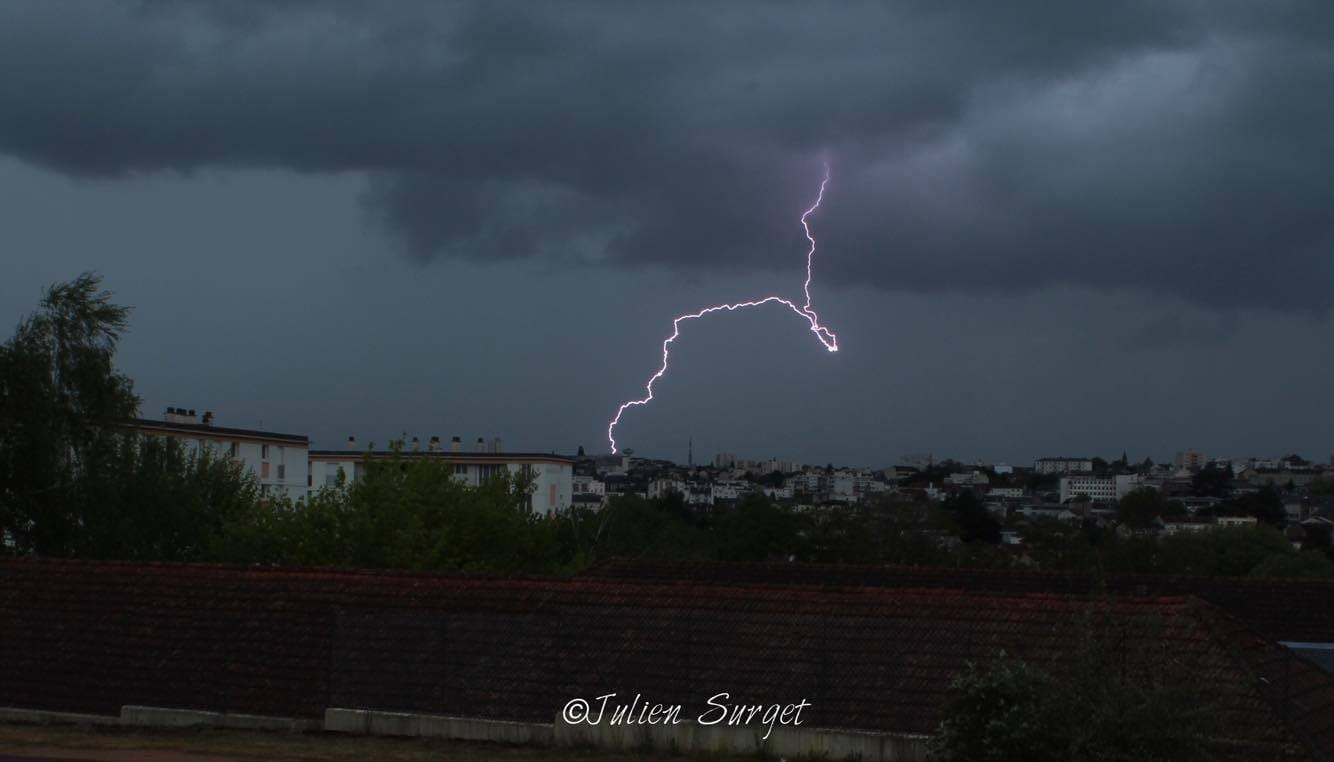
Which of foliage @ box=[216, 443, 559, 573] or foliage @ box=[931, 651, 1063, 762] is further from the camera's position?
foliage @ box=[216, 443, 559, 573]

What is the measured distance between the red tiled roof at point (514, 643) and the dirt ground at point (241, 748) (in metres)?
0.66

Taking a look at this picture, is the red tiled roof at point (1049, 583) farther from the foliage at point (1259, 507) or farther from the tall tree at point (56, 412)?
the foliage at point (1259, 507)

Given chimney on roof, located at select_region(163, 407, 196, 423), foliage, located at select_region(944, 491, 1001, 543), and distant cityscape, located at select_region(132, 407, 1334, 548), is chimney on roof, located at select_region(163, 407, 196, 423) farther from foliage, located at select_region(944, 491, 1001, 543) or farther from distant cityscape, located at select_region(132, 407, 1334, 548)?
foliage, located at select_region(944, 491, 1001, 543)

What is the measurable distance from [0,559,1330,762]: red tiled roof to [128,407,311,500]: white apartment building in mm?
51328

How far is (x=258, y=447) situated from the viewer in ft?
273

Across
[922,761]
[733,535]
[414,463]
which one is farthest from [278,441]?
[922,761]

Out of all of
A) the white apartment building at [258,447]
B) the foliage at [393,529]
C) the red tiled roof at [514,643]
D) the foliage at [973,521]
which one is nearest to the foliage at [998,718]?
the red tiled roof at [514,643]

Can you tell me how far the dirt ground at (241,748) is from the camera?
61.9 ft

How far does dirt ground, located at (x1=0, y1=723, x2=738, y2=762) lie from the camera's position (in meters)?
18.9

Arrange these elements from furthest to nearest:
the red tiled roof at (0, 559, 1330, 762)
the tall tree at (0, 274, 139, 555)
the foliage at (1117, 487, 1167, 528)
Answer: the foliage at (1117, 487, 1167, 528)
the tall tree at (0, 274, 139, 555)
the red tiled roof at (0, 559, 1330, 762)

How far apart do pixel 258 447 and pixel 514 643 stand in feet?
215

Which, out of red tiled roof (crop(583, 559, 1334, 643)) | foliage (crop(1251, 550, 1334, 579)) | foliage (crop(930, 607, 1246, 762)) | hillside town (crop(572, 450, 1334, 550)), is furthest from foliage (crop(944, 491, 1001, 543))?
foliage (crop(930, 607, 1246, 762))

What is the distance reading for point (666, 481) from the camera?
639 feet

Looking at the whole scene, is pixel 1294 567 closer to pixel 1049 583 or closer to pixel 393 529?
pixel 1049 583
